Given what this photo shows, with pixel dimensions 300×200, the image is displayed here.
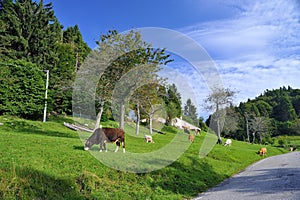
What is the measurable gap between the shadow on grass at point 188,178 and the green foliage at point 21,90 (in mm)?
21312

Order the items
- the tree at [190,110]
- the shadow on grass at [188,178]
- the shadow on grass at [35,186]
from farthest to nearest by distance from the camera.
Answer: the tree at [190,110] → the shadow on grass at [188,178] → the shadow on grass at [35,186]

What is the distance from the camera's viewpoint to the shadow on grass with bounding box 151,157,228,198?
1088 centimetres

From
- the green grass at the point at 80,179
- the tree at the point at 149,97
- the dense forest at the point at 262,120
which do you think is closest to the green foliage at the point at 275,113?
the dense forest at the point at 262,120

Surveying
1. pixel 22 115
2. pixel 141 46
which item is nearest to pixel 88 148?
pixel 141 46

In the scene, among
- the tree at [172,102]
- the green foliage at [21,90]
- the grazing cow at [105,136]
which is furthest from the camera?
the green foliage at [21,90]

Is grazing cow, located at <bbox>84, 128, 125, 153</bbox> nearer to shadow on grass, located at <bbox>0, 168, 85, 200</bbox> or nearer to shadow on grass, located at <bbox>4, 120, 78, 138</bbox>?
shadow on grass, located at <bbox>0, 168, 85, 200</bbox>

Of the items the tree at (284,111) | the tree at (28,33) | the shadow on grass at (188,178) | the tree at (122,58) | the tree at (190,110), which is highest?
the tree at (28,33)

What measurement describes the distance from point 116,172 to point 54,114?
28.6 m

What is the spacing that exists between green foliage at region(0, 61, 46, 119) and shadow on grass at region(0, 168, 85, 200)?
2287 cm

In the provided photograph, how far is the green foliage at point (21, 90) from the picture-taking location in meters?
27.8

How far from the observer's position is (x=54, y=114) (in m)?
36.0

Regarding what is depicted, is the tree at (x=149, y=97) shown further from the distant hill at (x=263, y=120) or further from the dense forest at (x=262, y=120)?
the distant hill at (x=263, y=120)

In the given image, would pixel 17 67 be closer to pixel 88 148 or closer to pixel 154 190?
pixel 88 148

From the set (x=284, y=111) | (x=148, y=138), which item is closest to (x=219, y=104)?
(x=148, y=138)
